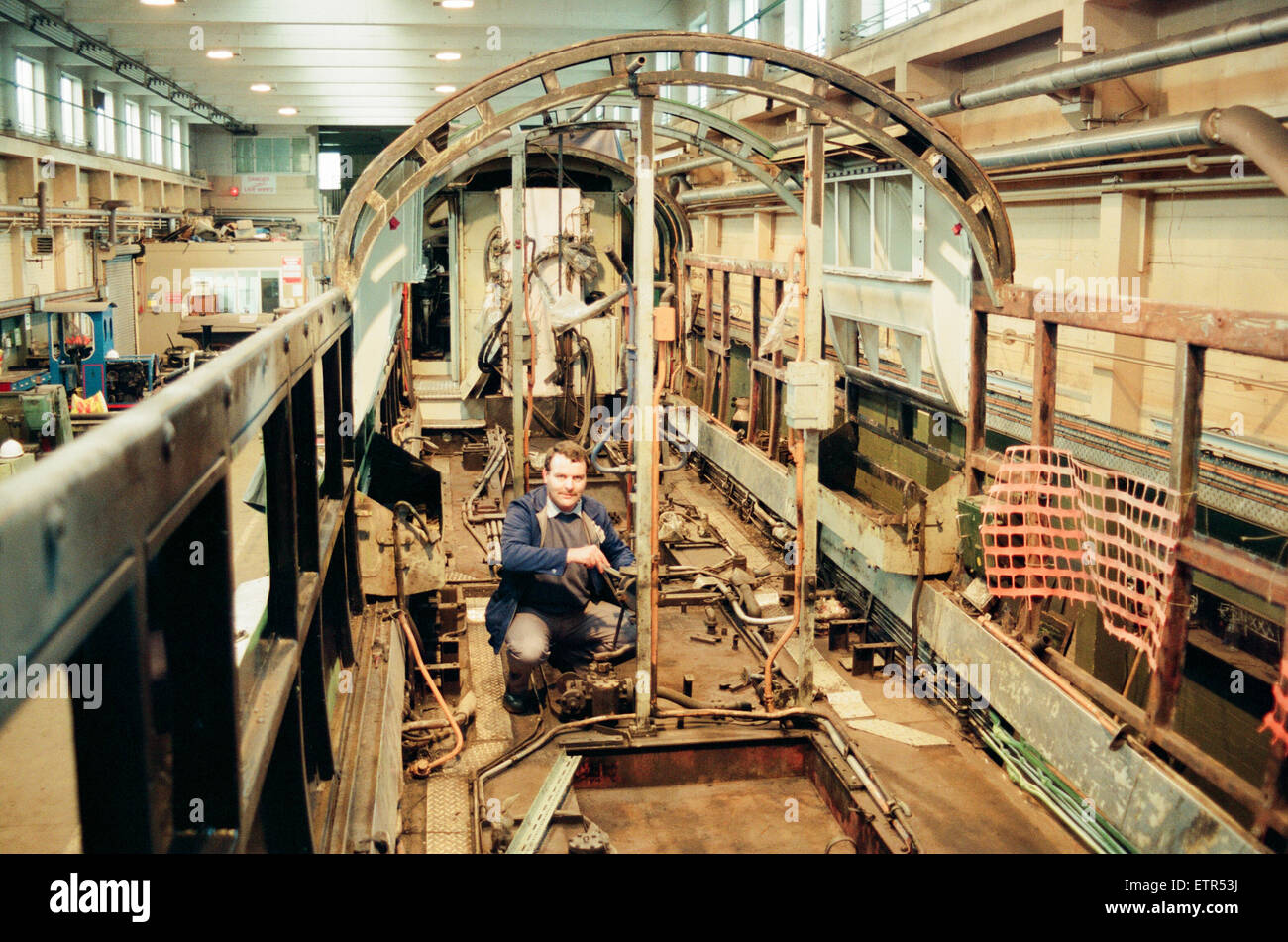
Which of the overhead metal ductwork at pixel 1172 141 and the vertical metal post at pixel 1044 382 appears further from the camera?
the vertical metal post at pixel 1044 382

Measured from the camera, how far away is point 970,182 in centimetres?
515

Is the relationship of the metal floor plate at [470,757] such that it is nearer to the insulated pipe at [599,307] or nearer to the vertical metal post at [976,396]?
the vertical metal post at [976,396]

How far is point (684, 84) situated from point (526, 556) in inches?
85.8

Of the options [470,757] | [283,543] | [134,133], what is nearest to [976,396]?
[470,757]

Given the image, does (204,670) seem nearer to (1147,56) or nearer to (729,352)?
(1147,56)

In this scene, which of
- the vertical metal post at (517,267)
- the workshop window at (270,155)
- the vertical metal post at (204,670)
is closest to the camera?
the vertical metal post at (204,670)

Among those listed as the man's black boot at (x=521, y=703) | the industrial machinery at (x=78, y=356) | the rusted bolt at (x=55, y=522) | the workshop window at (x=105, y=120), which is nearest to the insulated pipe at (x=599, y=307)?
the man's black boot at (x=521, y=703)

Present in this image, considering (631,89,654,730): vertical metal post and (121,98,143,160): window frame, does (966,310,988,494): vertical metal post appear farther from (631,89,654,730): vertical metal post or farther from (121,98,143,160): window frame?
(121,98,143,160): window frame

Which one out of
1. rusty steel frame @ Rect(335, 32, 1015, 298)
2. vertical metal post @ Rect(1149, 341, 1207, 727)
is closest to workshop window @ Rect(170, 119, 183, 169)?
rusty steel frame @ Rect(335, 32, 1015, 298)

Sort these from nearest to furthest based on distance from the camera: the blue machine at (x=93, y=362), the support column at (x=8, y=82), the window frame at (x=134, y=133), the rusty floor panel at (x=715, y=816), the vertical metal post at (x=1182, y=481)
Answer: the vertical metal post at (x=1182, y=481)
the rusty floor panel at (x=715, y=816)
the blue machine at (x=93, y=362)
the support column at (x=8, y=82)
the window frame at (x=134, y=133)

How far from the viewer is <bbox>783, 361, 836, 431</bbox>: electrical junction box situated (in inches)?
190

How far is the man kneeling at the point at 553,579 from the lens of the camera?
5289mm

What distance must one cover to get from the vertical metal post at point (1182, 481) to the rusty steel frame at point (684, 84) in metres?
1.56

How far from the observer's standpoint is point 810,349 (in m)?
4.88
